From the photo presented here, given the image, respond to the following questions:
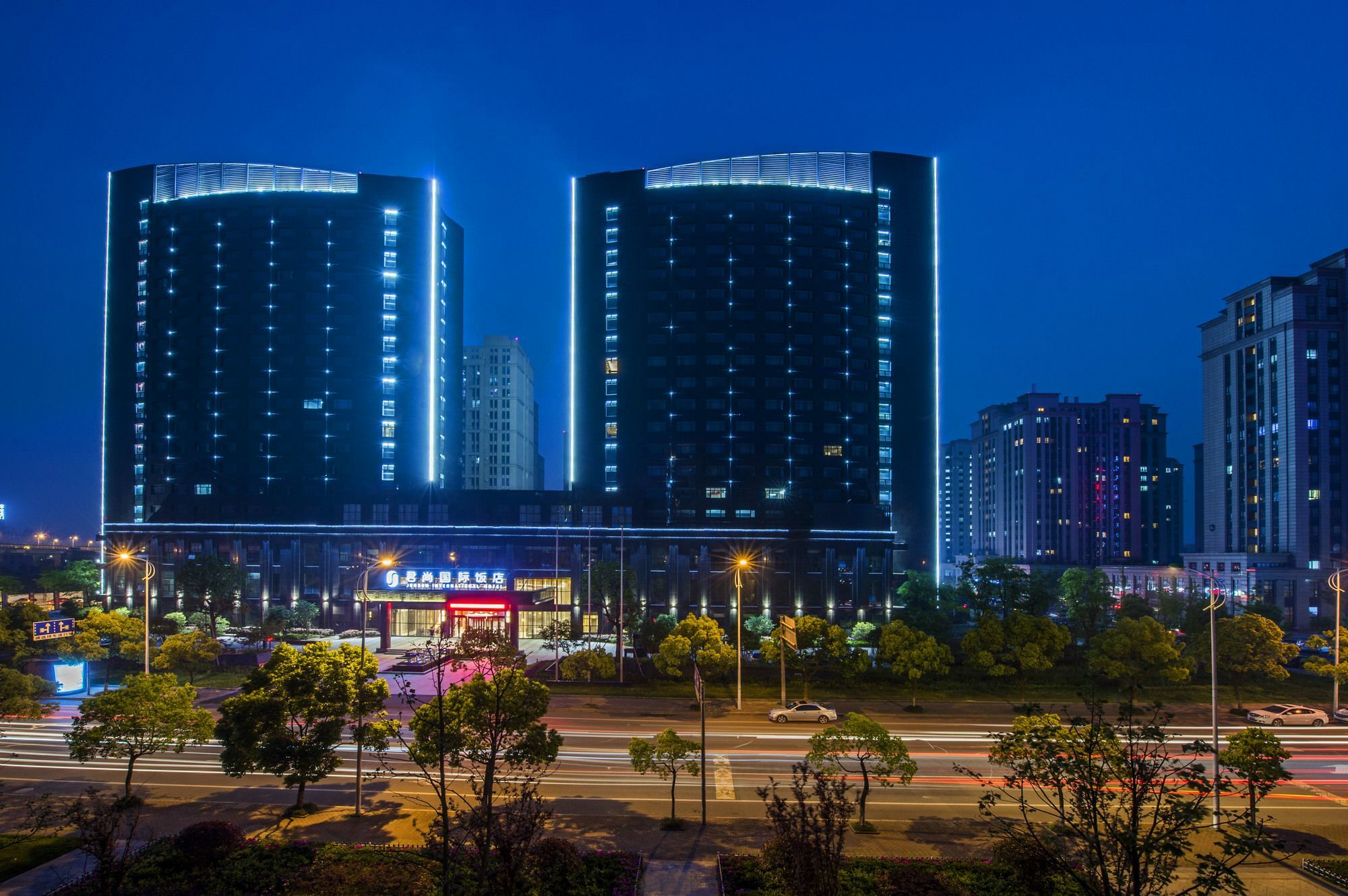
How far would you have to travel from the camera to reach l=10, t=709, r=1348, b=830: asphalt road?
1221 inches

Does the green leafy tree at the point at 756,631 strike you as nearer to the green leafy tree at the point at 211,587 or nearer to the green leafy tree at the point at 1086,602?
the green leafy tree at the point at 1086,602

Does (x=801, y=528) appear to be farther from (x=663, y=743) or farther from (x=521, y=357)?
(x=521, y=357)

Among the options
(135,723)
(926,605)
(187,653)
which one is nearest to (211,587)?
(187,653)

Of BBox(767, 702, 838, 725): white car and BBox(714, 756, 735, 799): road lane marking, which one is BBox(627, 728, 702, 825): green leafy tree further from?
BBox(767, 702, 838, 725): white car

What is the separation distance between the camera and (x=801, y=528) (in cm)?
8462

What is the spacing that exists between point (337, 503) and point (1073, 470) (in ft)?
537

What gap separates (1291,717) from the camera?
43938mm

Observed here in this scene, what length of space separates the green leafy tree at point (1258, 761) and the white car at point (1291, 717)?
2052 centimetres

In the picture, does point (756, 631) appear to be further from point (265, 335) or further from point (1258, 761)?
point (265, 335)

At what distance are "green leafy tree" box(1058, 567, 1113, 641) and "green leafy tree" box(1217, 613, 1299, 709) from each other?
1770cm

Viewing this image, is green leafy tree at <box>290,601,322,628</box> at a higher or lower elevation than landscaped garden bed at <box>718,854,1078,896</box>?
lower

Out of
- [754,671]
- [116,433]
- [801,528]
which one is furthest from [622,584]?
[116,433]

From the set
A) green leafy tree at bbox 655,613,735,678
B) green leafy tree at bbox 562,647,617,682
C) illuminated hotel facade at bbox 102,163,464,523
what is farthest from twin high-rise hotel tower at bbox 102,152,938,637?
green leafy tree at bbox 655,613,735,678

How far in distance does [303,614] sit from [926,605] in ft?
233
